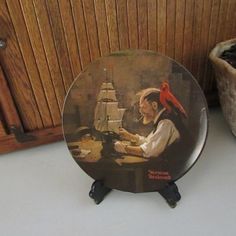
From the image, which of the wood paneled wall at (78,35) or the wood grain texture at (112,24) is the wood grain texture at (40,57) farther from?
the wood grain texture at (112,24)

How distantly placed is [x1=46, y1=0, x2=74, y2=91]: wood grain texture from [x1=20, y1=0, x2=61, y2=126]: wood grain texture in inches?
1.7

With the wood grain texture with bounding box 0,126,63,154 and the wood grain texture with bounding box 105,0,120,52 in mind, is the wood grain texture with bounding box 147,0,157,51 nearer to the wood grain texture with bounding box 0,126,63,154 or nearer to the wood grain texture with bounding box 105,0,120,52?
the wood grain texture with bounding box 105,0,120,52

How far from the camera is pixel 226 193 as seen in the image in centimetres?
85

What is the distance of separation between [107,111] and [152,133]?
145 mm

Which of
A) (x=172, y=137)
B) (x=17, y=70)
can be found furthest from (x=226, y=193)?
(x=17, y=70)

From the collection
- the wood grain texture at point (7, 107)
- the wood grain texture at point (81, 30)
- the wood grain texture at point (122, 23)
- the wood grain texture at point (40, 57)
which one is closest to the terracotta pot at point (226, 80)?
the wood grain texture at point (122, 23)

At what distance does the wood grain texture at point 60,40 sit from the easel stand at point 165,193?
0.35m

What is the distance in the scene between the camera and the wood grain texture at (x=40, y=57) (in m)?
0.76

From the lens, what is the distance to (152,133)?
0.80 metres

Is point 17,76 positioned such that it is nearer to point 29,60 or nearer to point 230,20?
point 29,60

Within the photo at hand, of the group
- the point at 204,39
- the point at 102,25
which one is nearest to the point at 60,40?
the point at 102,25

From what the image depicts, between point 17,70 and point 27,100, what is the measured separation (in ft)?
0.38

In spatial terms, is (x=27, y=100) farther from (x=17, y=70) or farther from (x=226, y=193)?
(x=226, y=193)

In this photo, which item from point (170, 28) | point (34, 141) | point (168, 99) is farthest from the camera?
point (34, 141)
